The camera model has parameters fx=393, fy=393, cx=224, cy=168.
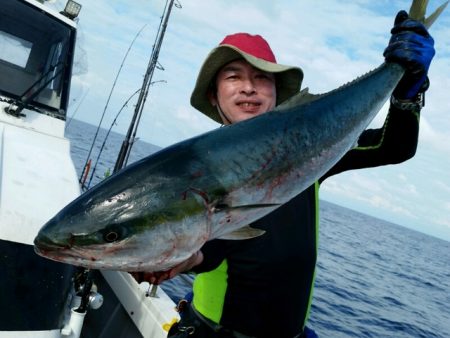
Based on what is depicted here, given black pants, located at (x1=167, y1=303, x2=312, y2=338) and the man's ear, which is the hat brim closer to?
the man's ear

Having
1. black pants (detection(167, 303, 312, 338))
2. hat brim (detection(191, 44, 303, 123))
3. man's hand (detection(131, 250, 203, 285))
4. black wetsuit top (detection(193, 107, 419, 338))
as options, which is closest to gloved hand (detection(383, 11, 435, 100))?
hat brim (detection(191, 44, 303, 123))

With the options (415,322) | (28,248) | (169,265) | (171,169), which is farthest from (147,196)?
(415,322)

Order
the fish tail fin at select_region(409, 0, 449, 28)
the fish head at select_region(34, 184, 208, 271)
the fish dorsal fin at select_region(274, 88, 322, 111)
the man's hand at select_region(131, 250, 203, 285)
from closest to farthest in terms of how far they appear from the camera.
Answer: the fish head at select_region(34, 184, 208, 271)
the man's hand at select_region(131, 250, 203, 285)
the fish dorsal fin at select_region(274, 88, 322, 111)
the fish tail fin at select_region(409, 0, 449, 28)

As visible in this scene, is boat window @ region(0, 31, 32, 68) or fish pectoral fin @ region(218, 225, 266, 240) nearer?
fish pectoral fin @ region(218, 225, 266, 240)

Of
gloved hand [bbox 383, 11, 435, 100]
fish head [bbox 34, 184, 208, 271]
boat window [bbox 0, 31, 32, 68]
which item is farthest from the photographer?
boat window [bbox 0, 31, 32, 68]

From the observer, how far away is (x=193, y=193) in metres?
1.75

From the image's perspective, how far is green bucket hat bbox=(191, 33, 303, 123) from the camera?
278 cm

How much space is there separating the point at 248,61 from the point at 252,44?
20cm

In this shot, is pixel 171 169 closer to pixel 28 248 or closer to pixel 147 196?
pixel 147 196

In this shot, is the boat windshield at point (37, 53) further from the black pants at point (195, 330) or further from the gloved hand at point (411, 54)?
the gloved hand at point (411, 54)

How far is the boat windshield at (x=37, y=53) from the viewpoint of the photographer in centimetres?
541

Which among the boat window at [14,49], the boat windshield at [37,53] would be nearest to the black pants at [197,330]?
the boat windshield at [37,53]

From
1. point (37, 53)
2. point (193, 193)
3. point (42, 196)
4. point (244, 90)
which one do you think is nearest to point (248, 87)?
point (244, 90)

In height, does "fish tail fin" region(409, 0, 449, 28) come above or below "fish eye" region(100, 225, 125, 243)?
above
